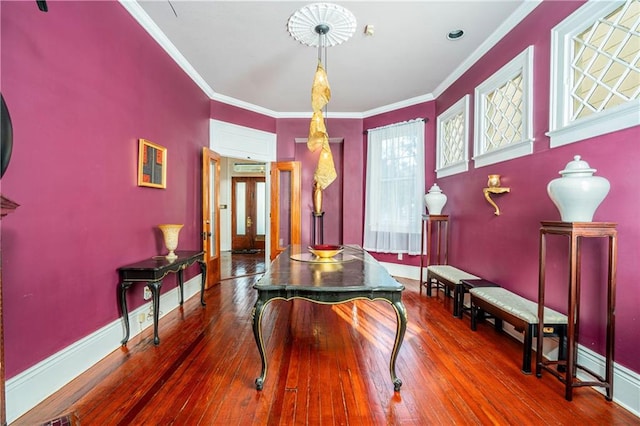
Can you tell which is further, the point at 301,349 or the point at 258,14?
the point at 258,14

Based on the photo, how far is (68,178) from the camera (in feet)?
6.21

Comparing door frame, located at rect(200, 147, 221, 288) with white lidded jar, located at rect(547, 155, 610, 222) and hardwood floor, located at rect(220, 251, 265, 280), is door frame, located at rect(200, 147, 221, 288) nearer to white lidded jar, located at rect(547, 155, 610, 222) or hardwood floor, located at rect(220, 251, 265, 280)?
hardwood floor, located at rect(220, 251, 265, 280)

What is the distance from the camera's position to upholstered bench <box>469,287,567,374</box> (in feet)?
6.37

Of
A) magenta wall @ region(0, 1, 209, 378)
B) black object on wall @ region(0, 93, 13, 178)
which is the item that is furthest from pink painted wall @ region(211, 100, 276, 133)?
black object on wall @ region(0, 93, 13, 178)

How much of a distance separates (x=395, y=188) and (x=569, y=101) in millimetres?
2755

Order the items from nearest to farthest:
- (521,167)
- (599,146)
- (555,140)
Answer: (599,146) → (555,140) → (521,167)

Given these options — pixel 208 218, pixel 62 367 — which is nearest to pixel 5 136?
pixel 62 367

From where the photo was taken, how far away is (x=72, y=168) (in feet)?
6.31

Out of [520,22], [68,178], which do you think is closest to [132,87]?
[68,178]

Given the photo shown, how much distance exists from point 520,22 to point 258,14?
2.45 m

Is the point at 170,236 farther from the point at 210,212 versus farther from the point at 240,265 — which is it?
the point at 240,265

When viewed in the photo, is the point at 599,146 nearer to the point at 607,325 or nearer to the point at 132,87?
the point at 607,325

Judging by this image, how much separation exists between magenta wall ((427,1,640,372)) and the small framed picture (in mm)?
3565

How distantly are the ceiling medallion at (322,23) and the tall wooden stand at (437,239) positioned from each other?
2556 mm
